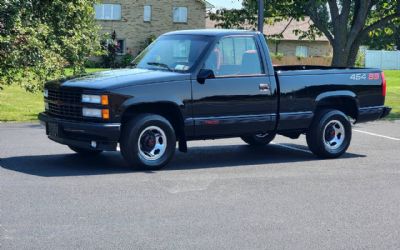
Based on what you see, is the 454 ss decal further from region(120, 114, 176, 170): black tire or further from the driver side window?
region(120, 114, 176, 170): black tire

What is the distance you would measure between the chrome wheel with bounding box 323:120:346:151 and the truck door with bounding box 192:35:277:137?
3.78 feet

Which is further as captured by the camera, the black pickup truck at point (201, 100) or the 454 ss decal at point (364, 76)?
the 454 ss decal at point (364, 76)

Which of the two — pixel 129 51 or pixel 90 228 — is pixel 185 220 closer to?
pixel 90 228

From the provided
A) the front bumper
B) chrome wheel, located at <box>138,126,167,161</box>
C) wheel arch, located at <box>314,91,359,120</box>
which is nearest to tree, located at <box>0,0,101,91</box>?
the front bumper

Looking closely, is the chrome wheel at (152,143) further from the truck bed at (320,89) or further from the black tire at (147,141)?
the truck bed at (320,89)

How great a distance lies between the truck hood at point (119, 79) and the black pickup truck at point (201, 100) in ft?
0.05

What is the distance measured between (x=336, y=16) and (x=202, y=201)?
16527 mm

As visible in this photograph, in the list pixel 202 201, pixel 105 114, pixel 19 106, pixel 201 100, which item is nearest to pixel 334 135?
pixel 201 100

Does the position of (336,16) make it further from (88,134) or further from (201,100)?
(88,134)

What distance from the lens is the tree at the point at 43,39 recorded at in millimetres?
16234

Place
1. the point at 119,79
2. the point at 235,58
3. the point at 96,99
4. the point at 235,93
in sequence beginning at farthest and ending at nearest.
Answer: the point at 235,58
the point at 235,93
the point at 119,79
the point at 96,99

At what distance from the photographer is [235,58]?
1112cm

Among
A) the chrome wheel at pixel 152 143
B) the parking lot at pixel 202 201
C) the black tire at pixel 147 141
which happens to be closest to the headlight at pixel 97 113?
the black tire at pixel 147 141

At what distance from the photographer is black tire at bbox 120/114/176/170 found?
10.1 meters
